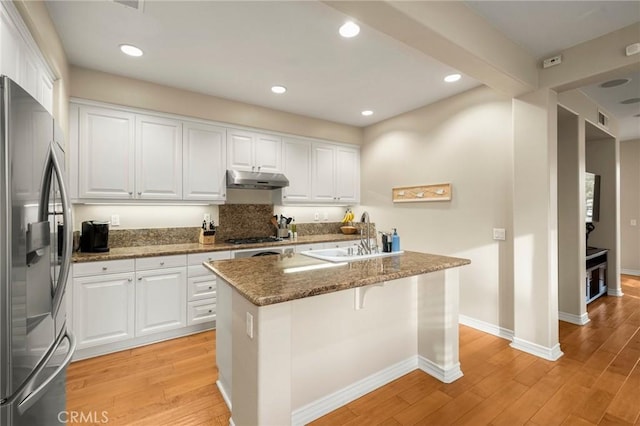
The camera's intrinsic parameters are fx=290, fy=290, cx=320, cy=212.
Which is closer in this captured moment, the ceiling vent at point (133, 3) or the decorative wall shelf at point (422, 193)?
the ceiling vent at point (133, 3)

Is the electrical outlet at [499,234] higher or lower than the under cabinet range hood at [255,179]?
lower

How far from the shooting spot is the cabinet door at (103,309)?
8.43 feet

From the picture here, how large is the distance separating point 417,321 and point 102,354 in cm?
289

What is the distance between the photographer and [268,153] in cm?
402

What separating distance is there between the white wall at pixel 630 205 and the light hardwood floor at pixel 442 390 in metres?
4.12

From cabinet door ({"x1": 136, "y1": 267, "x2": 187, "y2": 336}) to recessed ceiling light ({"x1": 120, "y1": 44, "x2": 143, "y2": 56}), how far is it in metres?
2.02

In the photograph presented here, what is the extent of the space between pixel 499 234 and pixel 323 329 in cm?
230

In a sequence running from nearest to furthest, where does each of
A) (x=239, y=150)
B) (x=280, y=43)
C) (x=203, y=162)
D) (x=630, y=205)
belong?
(x=280, y=43), (x=203, y=162), (x=239, y=150), (x=630, y=205)

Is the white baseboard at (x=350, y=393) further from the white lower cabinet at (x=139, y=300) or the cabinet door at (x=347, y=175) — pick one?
the cabinet door at (x=347, y=175)

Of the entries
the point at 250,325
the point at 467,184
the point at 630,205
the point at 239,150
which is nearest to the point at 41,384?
the point at 250,325

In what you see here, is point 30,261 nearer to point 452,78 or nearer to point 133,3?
point 133,3

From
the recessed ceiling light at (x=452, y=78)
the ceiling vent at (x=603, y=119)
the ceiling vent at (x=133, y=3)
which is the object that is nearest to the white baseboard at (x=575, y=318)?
the ceiling vent at (x=603, y=119)

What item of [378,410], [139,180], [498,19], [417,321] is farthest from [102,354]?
[498,19]

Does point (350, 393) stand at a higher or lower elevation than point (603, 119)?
lower
